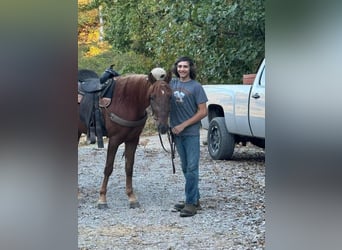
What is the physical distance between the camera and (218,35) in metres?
5.62

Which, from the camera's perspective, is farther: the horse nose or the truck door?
the truck door

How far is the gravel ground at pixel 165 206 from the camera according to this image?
137 inches

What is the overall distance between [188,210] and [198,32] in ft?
7.14

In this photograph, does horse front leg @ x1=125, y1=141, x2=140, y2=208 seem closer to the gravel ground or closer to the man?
the gravel ground

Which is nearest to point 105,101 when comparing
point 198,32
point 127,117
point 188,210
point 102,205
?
point 127,117

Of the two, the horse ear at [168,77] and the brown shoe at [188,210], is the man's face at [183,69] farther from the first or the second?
the brown shoe at [188,210]

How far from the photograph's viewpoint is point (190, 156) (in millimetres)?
4098

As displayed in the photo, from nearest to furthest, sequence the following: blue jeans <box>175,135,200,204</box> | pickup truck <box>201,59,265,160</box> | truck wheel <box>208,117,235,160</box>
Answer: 1. blue jeans <box>175,135,200,204</box>
2. pickup truck <box>201,59,265,160</box>
3. truck wheel <box>208,117,235,160</box>

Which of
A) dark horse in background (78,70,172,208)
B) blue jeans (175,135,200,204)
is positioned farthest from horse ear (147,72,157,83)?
blue jeans (175,135,200,204)

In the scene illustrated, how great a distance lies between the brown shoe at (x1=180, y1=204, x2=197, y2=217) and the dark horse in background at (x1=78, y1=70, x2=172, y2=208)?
423 mm

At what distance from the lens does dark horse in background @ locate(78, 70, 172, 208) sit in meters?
4.26

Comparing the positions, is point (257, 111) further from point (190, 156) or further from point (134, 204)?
point (134, 204)
